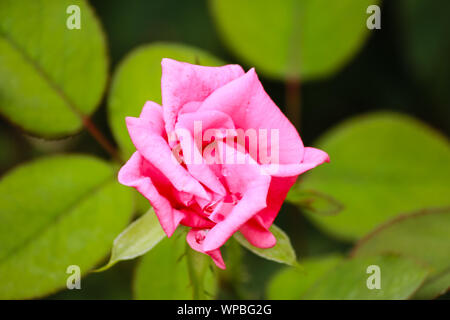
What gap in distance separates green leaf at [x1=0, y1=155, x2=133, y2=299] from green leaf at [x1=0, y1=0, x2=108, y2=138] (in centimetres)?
5

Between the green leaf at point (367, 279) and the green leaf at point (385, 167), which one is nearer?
the green leaf at point (367, 279)

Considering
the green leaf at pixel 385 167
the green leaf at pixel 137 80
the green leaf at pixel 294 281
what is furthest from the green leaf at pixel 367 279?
the green leaf at pixel 137 80

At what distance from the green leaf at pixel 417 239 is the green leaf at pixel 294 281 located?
42 mm

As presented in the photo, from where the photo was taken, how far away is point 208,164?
386mm

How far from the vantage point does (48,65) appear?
22.5 inches

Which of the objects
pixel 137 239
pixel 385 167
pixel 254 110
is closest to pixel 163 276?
pixel 137 239

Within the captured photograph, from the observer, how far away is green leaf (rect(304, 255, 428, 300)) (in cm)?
50

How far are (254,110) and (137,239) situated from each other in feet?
0.47

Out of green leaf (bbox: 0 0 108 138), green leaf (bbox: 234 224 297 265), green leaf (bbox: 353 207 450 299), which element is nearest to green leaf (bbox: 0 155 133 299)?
green leaf (bbox: 0 0 108 138)

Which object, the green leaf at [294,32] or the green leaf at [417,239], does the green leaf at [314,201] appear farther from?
the green leaf at [294,32]

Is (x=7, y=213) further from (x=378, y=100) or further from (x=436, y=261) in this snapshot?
(x=378, y=100)

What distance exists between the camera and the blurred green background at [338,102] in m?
0.70

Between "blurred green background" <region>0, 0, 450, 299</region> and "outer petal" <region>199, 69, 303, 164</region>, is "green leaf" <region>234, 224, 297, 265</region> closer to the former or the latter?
"outer petal" <region>199, 69, 303, 164</region>
